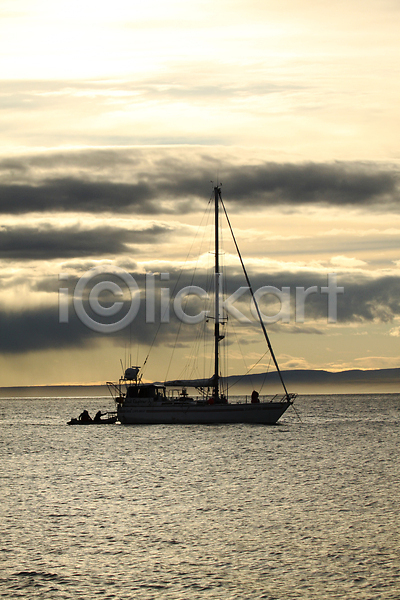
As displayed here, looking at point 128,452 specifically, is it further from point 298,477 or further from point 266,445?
point 298,477

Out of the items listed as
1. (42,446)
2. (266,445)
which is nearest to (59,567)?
(266,445)

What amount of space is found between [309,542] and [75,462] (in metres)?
37.6

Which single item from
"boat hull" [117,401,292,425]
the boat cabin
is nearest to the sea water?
"boat hull" [117,401,292,425]

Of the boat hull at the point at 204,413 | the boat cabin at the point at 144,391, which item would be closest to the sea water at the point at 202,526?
the boat hull at the point at 204,413

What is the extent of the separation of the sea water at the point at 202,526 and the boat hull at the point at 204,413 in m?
13.4

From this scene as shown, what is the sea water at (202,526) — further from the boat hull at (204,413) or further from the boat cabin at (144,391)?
the boat cabin at (144,391)

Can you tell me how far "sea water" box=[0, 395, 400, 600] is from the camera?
25.7m

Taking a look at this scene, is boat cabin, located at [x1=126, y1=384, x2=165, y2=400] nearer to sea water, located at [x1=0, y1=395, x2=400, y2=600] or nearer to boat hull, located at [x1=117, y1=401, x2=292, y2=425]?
boat hull, located at [x1=117, y1=401, x2=292, y2=425]

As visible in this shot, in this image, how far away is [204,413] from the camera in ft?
274

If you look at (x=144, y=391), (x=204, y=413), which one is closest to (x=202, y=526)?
(x=204, y=413)

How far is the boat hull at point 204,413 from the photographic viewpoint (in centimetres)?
8331

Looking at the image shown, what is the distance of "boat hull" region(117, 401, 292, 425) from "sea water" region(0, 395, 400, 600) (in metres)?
13.4

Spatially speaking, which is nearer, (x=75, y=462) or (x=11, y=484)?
(x=11, y=484)

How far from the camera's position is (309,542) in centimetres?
3169
